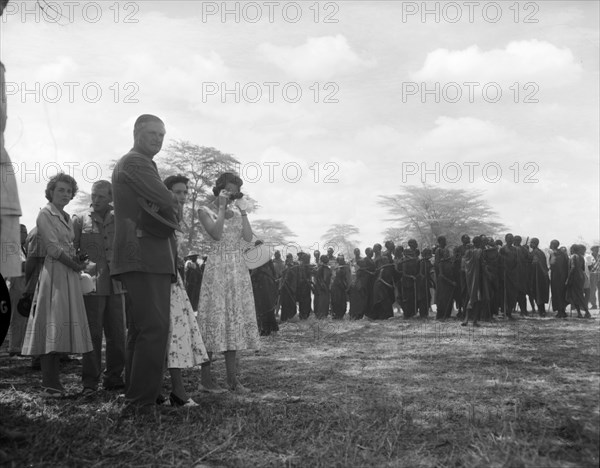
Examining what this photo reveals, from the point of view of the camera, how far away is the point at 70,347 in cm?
486

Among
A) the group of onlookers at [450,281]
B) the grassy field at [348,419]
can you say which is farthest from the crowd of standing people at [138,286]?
the group of onlookers at [450,281]

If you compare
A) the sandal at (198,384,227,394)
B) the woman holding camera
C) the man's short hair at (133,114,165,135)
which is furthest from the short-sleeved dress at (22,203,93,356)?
the man's short hair at (133,114,165,135)

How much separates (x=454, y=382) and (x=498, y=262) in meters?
8.13

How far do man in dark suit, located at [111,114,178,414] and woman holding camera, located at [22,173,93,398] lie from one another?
1.13m

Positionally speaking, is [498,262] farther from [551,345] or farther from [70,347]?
[70,347]

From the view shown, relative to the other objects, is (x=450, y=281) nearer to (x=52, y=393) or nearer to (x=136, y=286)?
(x=52, y=393)

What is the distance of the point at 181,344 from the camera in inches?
171

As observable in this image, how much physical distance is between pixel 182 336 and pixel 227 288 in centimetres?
76

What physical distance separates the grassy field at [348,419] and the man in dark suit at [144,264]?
29cm

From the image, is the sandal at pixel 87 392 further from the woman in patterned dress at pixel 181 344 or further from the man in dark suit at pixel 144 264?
the man in dark suit at pixel 144 264

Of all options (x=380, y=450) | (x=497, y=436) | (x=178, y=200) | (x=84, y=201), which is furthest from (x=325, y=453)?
(x=84, y=201)

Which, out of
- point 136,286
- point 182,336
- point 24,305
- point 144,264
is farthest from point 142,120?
point 24,305

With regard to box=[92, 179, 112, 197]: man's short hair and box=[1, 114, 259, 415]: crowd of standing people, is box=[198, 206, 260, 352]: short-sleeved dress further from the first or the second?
box=[92, 179, 112, 197]: man's short hair

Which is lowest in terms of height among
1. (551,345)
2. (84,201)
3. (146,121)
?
(551,345)
